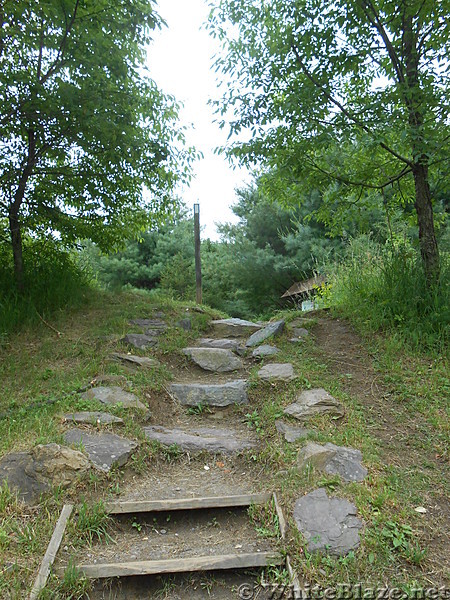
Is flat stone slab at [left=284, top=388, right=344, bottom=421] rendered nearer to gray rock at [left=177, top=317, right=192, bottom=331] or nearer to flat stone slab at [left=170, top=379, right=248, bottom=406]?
flat stone slab at [left=170, top=379, right=248, bottom=406]

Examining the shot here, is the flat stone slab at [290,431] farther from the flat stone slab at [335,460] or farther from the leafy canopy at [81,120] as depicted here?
the leafy canopy at [81,120]

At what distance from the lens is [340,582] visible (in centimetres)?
208

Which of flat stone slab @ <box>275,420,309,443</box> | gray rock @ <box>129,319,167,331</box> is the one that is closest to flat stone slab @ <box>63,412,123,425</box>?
flat stone slab @ <box>275,420,309,443</box>

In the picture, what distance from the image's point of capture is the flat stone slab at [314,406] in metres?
3.38

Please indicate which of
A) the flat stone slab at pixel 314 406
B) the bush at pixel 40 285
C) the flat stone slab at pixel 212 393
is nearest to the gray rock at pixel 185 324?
the bush at pixel 40 285

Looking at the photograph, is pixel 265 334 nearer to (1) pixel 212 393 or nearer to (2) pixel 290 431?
(1) pixel 212 393

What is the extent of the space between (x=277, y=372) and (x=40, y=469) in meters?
2.14

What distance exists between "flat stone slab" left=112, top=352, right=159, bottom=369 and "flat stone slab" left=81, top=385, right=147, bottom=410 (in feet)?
1.97

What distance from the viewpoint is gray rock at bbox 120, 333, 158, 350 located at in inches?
191

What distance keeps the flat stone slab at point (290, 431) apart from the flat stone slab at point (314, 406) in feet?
0.37

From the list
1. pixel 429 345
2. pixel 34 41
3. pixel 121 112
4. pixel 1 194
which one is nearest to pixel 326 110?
pixel 121 112

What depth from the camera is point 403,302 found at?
4578mm

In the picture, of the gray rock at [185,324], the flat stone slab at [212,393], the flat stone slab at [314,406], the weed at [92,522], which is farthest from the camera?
the gray rock at [185,324]

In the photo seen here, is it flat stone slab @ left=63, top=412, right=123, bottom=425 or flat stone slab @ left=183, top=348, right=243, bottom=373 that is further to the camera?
flat stone slab @ left=183, top=348, right=243, bottom=373
